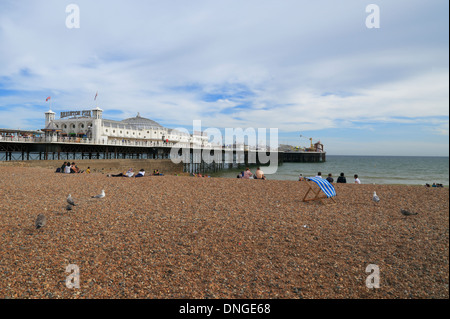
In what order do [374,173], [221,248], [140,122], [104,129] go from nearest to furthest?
1. [221,248]
2. [374,173]
3. [104,129]
4. [140,122]

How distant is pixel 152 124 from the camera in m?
66.4

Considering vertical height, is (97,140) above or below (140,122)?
below

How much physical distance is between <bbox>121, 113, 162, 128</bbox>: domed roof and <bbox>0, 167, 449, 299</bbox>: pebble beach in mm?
56360

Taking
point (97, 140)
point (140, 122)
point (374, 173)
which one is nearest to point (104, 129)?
point (97, 140)

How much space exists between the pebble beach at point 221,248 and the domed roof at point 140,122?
56.4 m

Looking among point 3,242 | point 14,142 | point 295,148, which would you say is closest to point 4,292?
point 3,242

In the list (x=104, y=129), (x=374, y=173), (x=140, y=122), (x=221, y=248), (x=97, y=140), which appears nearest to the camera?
(x=221, y=248)

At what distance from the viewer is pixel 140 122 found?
64812 mm

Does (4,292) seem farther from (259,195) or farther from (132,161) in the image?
(132,161)

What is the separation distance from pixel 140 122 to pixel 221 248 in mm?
63847

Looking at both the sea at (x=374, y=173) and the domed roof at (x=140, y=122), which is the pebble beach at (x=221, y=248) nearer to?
the sea at (x=374, y=173)

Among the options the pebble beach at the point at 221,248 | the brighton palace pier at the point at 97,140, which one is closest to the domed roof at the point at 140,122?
the brighton palace pier at the point at 97,140

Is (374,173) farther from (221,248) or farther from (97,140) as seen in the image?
(221,248)

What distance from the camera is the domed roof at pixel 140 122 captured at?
62944 millimetres
